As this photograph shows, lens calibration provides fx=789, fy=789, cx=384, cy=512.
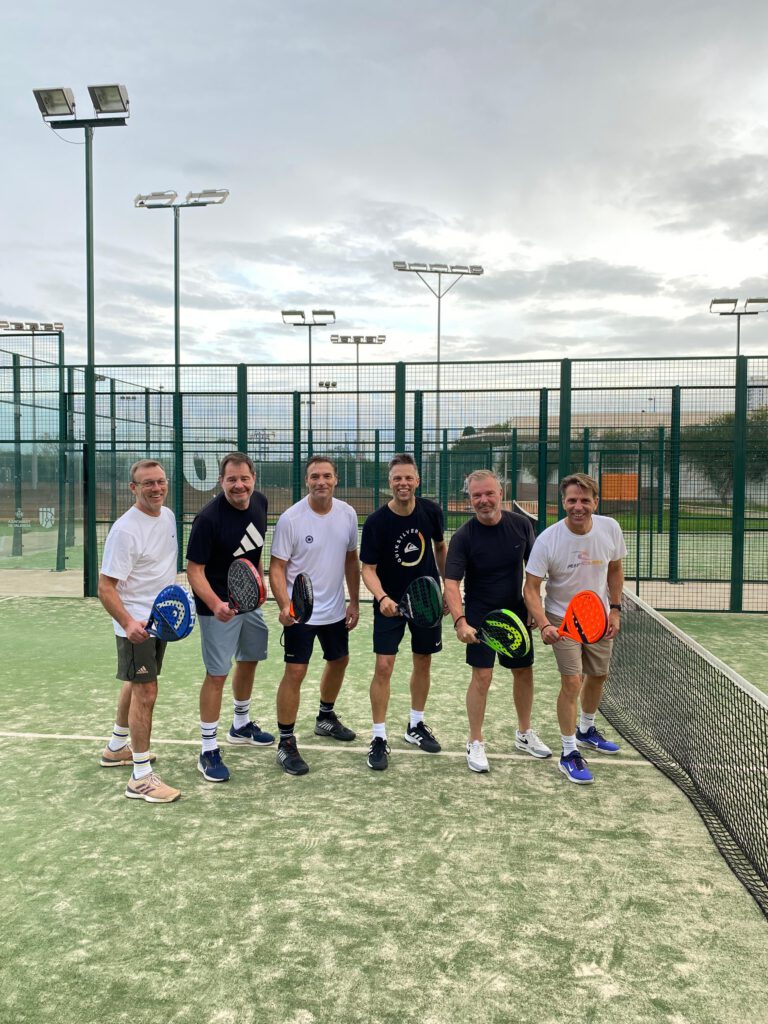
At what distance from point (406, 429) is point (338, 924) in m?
8.83

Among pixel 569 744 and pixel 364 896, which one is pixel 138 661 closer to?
pixel 364 896

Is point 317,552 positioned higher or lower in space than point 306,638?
higher

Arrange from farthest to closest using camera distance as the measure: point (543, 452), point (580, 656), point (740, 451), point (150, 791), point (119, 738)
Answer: point (543, 452), point (740, 451), point (119, 738), point (580, 656), point (150, 791)

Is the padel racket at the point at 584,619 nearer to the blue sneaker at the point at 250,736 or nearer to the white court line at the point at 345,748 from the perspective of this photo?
the white court line at the point at 345,748

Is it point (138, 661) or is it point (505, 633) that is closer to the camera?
point (138, 661)

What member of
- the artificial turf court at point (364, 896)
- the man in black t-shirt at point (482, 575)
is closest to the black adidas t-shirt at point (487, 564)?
the man in black t-shirt at point (482, 575)

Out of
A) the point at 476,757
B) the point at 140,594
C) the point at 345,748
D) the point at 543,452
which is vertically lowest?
the point at 345,748

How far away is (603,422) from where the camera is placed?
12.1 m

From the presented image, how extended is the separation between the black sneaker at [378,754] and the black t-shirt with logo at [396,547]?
0.93 m


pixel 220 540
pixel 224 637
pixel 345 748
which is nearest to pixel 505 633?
pixel 345 748

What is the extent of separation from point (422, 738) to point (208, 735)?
1.47 meters

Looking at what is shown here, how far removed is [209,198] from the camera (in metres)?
19.7

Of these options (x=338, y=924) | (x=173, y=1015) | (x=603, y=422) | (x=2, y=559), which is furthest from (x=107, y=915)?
(x=2, y=559)

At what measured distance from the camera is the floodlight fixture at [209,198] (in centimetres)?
1953
